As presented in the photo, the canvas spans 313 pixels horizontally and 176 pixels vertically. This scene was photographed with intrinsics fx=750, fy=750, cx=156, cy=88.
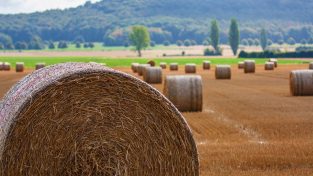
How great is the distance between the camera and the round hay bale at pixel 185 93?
68.9 feet

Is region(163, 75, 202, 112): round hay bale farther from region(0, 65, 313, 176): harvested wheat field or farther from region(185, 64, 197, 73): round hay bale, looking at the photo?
region(185, 64, 197, 73): round hay bale

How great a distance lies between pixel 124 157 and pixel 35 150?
1.01m

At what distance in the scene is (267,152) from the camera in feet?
43.8

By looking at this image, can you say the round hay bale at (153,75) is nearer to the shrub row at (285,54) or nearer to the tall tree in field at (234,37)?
the shrub row at (285,54)

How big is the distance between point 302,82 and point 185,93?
7.04m

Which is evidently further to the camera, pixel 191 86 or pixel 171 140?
pixel 191 86

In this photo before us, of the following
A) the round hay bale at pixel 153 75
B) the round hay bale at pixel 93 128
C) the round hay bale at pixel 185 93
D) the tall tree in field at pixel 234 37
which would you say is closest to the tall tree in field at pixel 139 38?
the tall tree in field at pixel 234 37

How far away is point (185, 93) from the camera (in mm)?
21172

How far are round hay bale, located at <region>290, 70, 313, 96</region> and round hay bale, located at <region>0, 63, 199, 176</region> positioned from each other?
18806mm

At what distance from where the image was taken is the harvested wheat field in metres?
12.1

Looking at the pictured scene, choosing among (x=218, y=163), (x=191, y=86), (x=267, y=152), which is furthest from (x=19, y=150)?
(x=191, y=86)

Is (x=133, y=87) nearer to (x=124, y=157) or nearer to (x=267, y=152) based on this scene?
(x=124, y=157)

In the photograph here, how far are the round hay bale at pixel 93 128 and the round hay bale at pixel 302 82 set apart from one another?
740 inches

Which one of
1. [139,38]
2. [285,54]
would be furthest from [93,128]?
[139,38]
